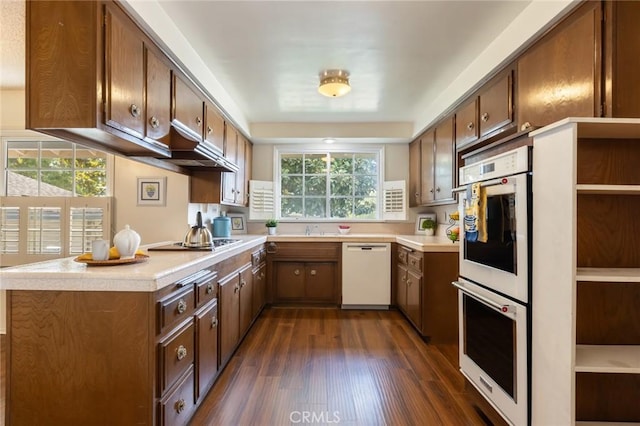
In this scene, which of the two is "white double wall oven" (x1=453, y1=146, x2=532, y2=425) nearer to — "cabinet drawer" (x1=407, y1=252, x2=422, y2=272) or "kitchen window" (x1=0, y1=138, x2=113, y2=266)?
"cabinet drawer" (x1=407, y1=252, x2=422, y2=272)

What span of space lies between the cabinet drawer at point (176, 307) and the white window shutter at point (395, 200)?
10.4 feet

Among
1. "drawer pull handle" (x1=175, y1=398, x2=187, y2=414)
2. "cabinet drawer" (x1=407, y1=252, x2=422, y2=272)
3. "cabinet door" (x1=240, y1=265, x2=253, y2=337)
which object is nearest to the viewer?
"drawer pull handle" (x1=175, y1=398, x2=187, y2=414)

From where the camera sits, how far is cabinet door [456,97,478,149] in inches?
104

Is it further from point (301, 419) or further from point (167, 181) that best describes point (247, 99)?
point (301, 419)

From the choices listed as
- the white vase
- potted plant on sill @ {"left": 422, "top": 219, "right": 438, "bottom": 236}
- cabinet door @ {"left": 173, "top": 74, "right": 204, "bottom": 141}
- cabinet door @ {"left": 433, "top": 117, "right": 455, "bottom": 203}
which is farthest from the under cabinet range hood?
potted plant on sill @ {"left": 422, "top": 219, "right": 438, "bottom": 236}

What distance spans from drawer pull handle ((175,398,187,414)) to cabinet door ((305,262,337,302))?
Result: 2346 millimetres

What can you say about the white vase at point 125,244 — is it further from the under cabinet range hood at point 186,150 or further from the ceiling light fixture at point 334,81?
the ceiling light fixture at point 334,81

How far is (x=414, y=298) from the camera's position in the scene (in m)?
3.10

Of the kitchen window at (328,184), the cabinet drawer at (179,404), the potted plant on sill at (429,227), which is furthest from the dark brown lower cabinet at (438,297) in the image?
the cabinet drawer at (179,404)

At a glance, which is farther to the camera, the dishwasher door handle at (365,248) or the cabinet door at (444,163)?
the dishwasher door handle at (365,248)

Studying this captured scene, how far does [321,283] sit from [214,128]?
7.17ft

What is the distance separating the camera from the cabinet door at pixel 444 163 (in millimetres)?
3127

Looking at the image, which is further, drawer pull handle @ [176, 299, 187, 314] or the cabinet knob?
the cabinet knob

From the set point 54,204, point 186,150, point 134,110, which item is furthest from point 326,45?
point 54,204
